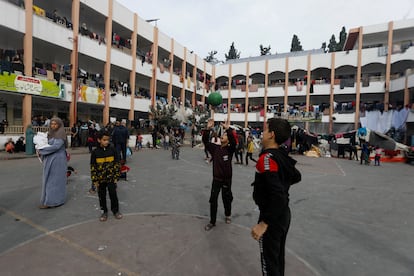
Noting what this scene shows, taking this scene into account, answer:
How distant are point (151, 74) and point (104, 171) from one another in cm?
2238

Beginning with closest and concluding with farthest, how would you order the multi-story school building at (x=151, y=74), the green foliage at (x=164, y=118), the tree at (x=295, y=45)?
the multi-story school building at (x=151, y=74)
the green foliage at (x=164, y=118)
the tree at (x=295, y=45)

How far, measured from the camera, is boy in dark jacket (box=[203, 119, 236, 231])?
3.95m

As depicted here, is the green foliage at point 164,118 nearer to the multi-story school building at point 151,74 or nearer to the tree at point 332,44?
the multi-story school building at point 151,74

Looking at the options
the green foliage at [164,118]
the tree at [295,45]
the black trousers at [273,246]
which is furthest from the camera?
the tree at [295,45]

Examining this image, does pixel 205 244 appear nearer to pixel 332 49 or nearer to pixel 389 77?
pixel 389 77

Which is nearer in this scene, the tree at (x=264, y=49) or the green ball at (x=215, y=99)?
the green ball at (x=215, y=99)

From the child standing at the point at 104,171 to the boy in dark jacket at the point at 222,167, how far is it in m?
1.80

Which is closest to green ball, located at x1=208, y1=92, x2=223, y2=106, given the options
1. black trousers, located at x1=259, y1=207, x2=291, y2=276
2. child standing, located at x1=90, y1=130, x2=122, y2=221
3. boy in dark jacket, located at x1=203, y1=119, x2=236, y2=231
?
boy in dark jacket, located at x1=203, y1=119, x2=236, y2=231

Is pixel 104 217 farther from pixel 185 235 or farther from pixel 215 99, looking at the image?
pixel 215 99

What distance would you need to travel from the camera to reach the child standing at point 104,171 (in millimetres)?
4113

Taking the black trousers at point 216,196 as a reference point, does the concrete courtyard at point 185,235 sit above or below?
below

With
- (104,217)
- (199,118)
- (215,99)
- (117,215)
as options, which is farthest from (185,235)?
(199,118)

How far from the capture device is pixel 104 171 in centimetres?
412

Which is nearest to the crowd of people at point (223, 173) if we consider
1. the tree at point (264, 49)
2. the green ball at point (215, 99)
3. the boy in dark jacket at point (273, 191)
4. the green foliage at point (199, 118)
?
the boy in dark jacket at point (273, 191)
